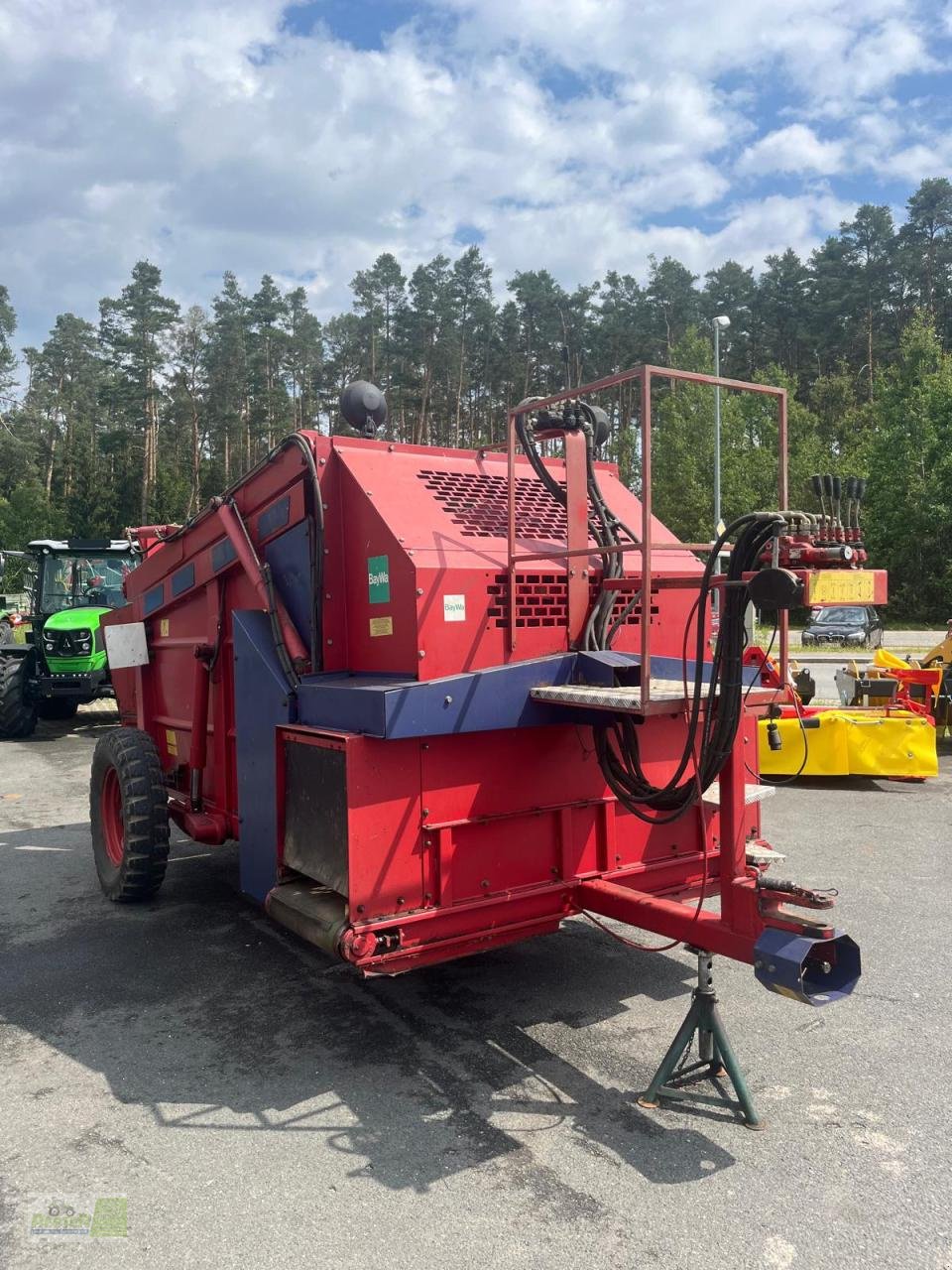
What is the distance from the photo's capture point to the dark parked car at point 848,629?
27409mm

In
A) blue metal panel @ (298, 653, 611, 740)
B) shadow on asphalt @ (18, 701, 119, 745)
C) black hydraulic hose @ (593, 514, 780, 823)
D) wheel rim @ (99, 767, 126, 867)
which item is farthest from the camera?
shadow on asphalt @ (18, 701, 119, 745)

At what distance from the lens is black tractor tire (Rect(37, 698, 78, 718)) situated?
15.1 meters

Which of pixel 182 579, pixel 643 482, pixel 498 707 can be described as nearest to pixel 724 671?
pixel 643 482

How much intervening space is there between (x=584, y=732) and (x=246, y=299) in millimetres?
54073

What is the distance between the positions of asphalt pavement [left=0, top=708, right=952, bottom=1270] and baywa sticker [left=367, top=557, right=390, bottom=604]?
1844 millimetres

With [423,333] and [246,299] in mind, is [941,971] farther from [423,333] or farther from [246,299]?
[246,299]

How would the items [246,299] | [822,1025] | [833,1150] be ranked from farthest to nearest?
[246,299] → [822,1025] → [833,1150]

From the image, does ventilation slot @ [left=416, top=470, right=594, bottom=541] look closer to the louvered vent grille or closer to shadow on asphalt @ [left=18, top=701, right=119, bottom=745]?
the louvered vent grille

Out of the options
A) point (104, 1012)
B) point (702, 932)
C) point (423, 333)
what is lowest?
point (104, 1012)

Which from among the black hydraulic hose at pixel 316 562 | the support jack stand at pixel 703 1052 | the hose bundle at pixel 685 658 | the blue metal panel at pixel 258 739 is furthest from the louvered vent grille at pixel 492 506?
the support jack stand at pixel 703 1052

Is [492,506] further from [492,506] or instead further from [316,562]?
[316,562]

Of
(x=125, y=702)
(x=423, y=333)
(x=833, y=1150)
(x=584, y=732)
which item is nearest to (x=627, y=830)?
(x=584, y=732)

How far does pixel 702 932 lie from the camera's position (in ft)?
11.4

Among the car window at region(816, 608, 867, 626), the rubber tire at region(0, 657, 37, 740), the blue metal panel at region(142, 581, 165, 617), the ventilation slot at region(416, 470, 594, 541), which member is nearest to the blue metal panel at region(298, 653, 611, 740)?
the ventilation slot at region(416, 470, 594, 541)
